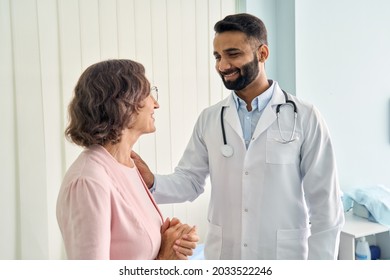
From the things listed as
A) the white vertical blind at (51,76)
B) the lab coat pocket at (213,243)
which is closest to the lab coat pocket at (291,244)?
the lab coat pocket at (213,243)

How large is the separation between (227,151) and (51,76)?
2.92 ft

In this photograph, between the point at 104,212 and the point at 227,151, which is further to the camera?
the point at 227,151

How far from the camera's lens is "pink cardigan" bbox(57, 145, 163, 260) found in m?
0.65

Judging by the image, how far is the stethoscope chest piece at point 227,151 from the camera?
1.13m

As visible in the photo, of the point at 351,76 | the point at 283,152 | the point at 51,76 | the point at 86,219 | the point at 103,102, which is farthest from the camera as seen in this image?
the point at 351,76

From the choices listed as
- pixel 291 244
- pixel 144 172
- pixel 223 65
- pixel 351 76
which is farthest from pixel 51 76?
pixel 351 76

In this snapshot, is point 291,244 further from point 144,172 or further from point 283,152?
point 144,172

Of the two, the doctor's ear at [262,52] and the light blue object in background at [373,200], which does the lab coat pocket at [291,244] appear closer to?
the doctor's ear at [262,52]

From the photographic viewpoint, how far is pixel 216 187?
1187 millimetres

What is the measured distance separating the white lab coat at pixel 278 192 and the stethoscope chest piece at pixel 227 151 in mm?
18

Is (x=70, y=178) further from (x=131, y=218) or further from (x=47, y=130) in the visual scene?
(x=47, y=130)

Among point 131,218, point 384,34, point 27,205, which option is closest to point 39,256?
point 27,205

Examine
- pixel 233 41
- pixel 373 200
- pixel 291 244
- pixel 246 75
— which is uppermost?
pixel 233 41

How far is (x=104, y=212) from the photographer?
67cm
